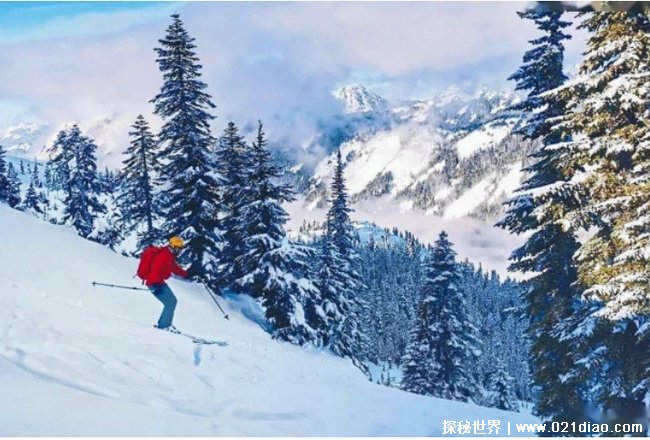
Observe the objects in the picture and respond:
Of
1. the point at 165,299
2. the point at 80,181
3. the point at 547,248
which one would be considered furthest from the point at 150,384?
the point at 80,181

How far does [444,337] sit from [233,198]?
54.8ft

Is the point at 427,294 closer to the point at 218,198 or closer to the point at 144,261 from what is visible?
the point at 218,198

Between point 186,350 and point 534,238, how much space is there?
38.8ft

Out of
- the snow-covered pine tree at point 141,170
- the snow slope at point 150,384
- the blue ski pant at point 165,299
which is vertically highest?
the snow-covered pine tree at point 141,170

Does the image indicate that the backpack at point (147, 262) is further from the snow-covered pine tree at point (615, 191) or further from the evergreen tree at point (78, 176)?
the evergreen tree at point (78, 176)

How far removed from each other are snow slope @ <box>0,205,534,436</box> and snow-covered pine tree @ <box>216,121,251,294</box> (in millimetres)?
13563

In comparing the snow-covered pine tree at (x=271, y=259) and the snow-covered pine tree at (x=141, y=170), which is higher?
the snow-covered pine tree at (x=141, y=170)

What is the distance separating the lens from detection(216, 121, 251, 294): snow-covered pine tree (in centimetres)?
3228

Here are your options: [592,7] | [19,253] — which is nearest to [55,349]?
[19,253]

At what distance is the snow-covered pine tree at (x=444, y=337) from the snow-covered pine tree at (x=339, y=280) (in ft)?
16.3

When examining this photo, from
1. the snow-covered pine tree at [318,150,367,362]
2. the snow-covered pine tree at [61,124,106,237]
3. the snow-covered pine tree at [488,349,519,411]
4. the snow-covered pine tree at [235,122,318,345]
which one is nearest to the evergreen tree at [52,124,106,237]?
the snow-covered pine tree at [61,124,106,237]

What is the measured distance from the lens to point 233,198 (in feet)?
108

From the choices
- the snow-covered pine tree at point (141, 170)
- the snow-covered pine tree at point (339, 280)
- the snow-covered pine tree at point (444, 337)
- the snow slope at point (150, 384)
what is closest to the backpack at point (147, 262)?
the snow slope at point (150, 384)

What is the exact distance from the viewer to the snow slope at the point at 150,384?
28.6 ft
